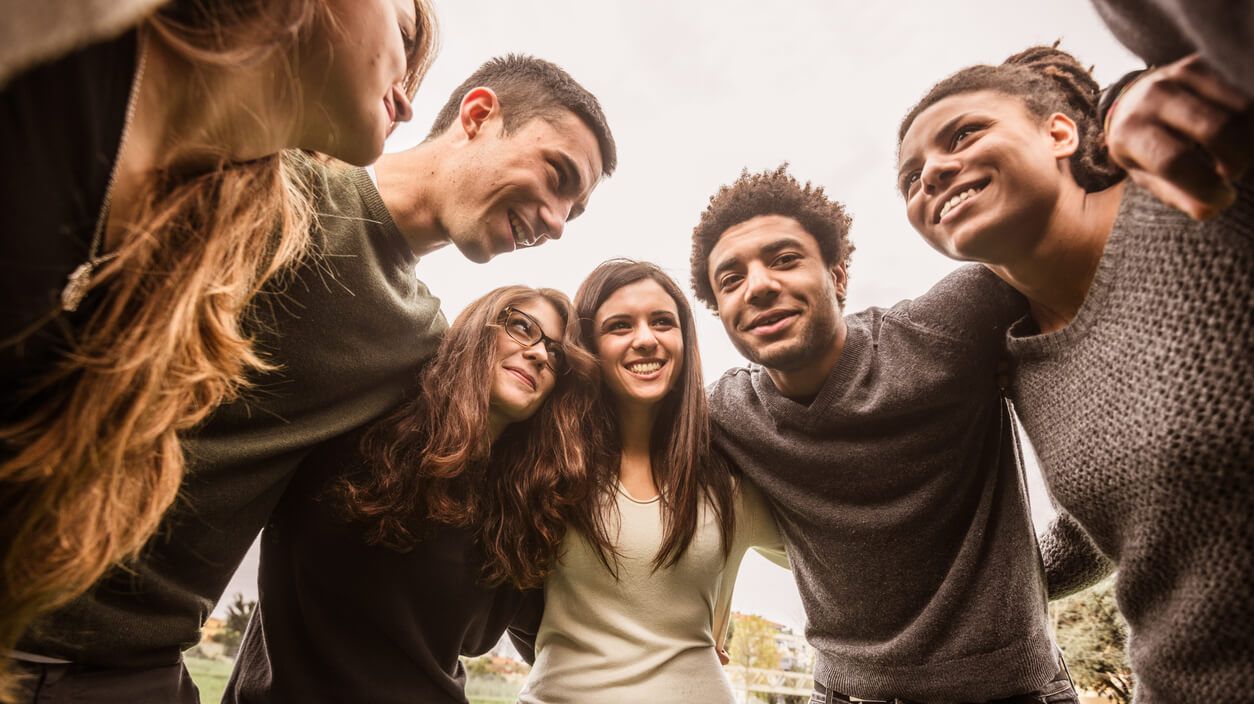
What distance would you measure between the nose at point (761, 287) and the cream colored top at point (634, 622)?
79cm

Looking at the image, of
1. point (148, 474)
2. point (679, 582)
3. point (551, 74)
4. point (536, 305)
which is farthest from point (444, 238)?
point (679, 582)

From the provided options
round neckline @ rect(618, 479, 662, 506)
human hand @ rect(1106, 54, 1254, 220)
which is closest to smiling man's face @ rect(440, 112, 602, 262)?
round neckline @ rect(618, 479, 662, 506)

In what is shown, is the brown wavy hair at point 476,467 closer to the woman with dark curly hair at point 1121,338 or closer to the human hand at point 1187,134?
the woman with dark curly hair at point 1121,338

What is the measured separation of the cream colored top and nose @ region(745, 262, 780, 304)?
787 mm

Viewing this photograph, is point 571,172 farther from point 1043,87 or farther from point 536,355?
point 1043,87

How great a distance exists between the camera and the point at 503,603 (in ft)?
7.14

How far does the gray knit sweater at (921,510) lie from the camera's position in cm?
188

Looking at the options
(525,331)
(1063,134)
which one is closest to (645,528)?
(525,331)

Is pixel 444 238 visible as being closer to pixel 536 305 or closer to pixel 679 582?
pixel 536 305

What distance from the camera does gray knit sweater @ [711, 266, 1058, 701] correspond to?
188cm

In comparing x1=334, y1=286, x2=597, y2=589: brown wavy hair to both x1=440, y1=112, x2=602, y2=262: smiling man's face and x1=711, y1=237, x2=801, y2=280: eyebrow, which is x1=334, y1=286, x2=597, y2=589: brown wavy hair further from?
x1=711, y1=237, x2=801, y2=280: eyebrow

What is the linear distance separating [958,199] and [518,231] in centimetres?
138

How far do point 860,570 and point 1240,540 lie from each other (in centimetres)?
98

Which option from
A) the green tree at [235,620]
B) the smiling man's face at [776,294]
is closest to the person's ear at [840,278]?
the smiling man's face at [776,294]
